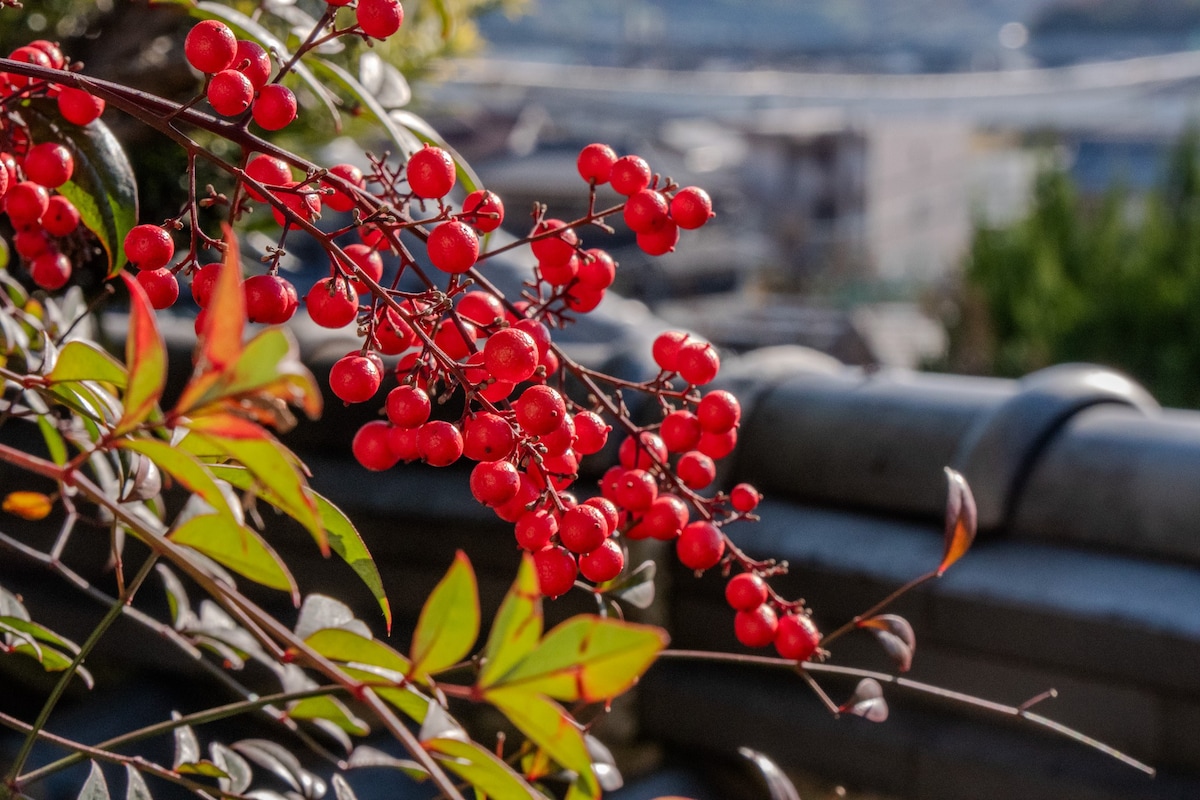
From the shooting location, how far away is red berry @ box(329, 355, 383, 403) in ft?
1.22

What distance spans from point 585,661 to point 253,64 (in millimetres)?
307

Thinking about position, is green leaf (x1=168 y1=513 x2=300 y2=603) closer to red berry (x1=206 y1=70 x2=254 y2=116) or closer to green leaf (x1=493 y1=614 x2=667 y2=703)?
green leaf (x1=493 y1=614 x2=667 y2=703)

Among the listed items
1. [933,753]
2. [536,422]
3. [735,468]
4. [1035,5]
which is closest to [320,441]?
[735,468]

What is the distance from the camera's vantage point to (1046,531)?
992 mm

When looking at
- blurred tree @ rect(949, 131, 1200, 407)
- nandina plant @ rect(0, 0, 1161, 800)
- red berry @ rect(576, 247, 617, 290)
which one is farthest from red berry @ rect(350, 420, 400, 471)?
blurred tree @ rect(949, 131, 1200, 407)

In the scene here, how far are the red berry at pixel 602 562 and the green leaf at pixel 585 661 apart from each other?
167mm

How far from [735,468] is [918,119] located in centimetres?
940

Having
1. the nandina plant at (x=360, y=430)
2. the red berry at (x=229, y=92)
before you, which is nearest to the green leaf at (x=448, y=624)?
the nandina plant at (x=360, y=430)

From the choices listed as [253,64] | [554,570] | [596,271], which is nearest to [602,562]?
[554,570]

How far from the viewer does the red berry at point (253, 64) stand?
442 millimetres

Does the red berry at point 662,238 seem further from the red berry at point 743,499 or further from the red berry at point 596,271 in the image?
the red berry at point 743,499

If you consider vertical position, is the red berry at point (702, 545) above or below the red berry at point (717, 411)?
below

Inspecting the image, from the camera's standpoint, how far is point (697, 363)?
474 millimetres

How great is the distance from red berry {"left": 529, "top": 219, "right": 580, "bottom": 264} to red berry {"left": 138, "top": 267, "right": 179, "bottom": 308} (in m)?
0.13
